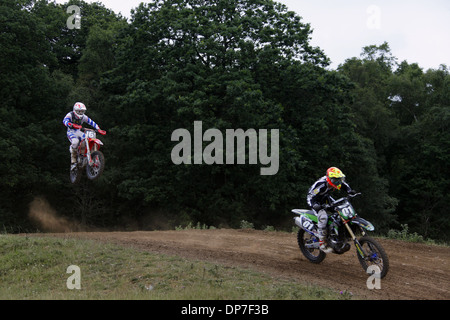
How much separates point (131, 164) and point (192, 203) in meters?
5.08

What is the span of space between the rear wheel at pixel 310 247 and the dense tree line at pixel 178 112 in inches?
616

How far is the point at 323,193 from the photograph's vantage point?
1075 cm

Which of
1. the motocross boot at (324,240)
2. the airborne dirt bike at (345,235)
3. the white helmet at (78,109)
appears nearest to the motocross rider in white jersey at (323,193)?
the motocross boot at (324,240)

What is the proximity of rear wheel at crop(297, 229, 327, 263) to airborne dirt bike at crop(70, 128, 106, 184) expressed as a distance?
6411 millimetres

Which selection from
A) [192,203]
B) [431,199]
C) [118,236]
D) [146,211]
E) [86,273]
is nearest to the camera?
[86,273]

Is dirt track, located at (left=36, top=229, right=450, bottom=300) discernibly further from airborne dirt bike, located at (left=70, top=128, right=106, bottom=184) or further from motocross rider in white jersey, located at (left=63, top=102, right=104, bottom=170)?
motocross rider in white jersey, located at (left=63, top=102, right=104, bottom=170)

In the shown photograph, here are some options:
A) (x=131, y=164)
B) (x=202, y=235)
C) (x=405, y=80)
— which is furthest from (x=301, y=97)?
(x=405, y=80)

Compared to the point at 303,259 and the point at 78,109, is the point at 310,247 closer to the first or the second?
the point at 303,259

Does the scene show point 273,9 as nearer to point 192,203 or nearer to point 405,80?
point 192,203

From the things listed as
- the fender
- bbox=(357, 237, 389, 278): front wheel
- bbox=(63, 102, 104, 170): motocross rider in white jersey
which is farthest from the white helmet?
bbox=(357, 237, 389, 278): front wheel

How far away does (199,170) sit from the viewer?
95.6 feet

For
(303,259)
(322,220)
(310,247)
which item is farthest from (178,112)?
(322,220)

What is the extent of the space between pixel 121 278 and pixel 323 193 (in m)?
4.83

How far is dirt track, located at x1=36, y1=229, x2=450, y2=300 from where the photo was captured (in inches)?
374
